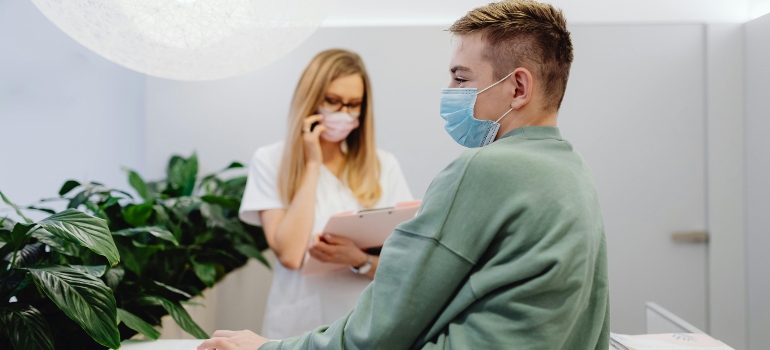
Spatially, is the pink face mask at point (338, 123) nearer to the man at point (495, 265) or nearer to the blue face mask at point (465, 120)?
the blue face mask at point (465, 120)

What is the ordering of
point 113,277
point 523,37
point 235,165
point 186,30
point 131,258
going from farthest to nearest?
point 235,165
point 131,258
point 113,277
point 186,30
point 523,37

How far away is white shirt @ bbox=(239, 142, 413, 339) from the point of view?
7.15 ft

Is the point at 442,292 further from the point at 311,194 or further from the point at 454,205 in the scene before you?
the point at 311,194

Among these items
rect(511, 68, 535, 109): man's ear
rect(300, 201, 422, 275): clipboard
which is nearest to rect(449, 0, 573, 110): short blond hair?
rect(511, 68, 535, 109): man's ear

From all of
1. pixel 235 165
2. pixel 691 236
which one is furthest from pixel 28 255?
pixel 691 236

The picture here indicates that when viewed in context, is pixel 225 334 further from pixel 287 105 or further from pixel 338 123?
pixel 287 105

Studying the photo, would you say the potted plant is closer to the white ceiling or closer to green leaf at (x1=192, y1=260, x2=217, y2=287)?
green leaf at (x1=192, y1=260, x2=217, y2=287)

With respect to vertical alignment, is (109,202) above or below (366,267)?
above

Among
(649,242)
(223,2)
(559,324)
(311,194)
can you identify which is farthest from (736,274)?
(223,2)

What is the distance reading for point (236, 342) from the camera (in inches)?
47.8

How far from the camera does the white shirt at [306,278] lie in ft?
7.15

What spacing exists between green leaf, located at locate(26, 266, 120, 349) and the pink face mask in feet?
3.47

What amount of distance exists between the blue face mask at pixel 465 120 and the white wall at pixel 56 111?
5.65 feet

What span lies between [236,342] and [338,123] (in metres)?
1.16
